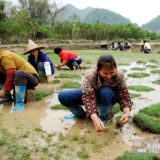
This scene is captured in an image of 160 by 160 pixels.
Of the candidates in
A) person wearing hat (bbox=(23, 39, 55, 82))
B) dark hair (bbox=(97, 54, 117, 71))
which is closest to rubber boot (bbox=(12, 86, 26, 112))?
person wearing hat (bbox=(23, 39, 55, 82))

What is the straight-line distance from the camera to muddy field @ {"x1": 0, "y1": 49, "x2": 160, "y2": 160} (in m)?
4.53

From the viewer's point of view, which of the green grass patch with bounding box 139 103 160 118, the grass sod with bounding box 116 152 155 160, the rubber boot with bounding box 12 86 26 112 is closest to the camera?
the grass sod with bounding box 116 152 155 160

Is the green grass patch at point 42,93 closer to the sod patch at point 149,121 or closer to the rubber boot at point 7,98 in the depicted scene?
the rubber boot at point 7,98

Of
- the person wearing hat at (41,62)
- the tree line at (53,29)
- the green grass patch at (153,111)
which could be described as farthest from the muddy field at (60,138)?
the tree line at (53,29)

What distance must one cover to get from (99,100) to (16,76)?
1.96 meters

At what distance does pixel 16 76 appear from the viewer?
679cm

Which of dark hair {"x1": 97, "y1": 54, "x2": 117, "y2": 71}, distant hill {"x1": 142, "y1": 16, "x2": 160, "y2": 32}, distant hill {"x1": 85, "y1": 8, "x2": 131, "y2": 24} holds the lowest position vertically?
distant hill {"x1": 142, "y1": 16, "x2": 160, "y2": 32}

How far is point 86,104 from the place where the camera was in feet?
16.9

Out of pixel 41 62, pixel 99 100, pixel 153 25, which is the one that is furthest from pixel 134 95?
pixel 153 25

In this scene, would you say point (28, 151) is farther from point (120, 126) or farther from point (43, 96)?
point (43, 96)

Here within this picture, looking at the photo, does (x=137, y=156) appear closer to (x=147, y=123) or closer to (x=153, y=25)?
(x=147, y=123)

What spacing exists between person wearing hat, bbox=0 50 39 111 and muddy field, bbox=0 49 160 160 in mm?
359

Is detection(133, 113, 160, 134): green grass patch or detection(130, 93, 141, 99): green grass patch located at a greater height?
detection(133, 113, 160, 134): green grass patch

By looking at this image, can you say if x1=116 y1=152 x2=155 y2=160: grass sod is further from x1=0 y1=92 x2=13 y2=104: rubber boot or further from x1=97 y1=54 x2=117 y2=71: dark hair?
x1=0 y1=92 x2=13 y2=104: rubber boot
